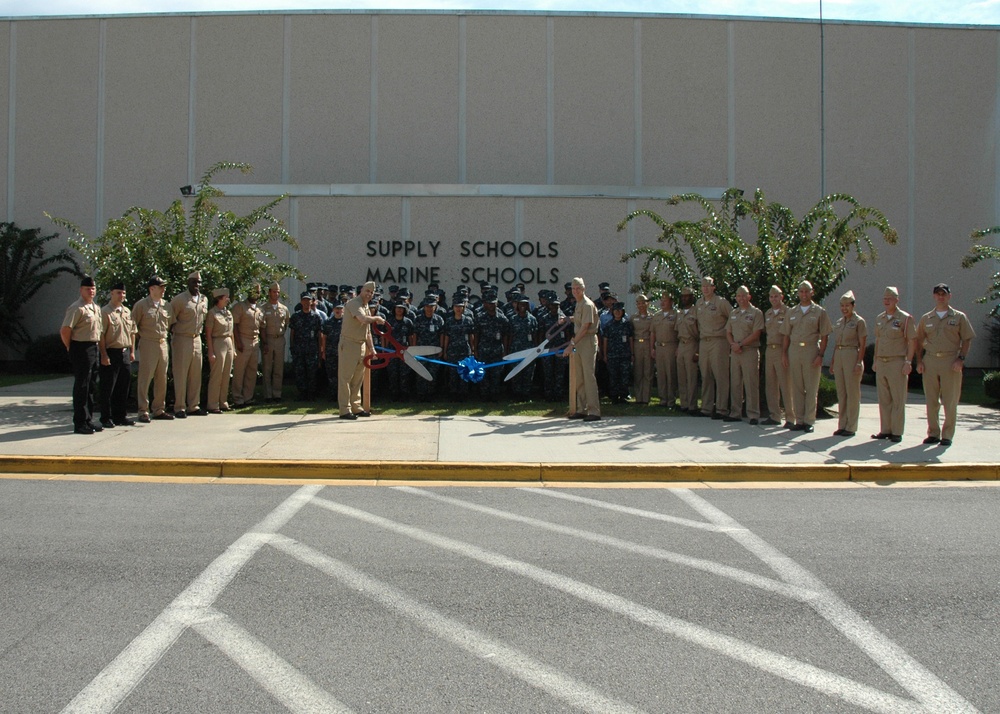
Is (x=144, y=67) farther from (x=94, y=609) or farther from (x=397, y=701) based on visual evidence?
(x=397, y=701)

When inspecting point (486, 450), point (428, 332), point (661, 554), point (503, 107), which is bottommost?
point (661, 554)

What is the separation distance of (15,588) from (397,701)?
2701 mm

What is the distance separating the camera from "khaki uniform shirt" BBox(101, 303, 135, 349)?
1073cm

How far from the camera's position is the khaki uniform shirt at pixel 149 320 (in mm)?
11422

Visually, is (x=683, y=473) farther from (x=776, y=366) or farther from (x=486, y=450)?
(x=776, y=366)

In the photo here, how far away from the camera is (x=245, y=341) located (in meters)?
13.5

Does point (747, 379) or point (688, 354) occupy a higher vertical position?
point (688, 354)

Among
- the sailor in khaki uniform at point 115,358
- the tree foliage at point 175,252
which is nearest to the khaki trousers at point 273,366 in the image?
the tree foliage at point 175,252

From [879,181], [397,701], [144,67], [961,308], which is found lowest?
[397,701]

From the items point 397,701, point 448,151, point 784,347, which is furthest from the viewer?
point 448,151

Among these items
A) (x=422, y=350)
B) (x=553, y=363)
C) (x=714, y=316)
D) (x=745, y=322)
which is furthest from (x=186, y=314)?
(x=745, y=322)

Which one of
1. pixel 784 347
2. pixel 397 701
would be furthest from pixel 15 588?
pixel 784 347

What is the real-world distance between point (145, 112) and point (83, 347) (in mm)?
15843

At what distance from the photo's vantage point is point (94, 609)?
14.9 ft
